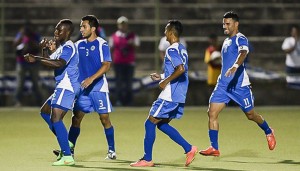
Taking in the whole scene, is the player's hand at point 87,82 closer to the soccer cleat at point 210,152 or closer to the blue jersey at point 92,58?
the blue jersey at point 92,58

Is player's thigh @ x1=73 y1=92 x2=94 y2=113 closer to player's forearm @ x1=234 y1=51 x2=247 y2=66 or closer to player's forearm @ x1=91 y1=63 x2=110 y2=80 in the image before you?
player's forearm @ x1=91 y1=63 x2=110 y2=80

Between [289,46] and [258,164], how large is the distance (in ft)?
32.2

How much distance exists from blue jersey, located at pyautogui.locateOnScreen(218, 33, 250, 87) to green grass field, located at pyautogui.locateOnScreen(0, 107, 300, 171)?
101 cm

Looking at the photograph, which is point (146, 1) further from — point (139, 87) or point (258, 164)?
point (258, 164)

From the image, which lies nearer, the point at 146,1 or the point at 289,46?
the point at 289,46

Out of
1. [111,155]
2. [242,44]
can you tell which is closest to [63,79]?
[111,155]

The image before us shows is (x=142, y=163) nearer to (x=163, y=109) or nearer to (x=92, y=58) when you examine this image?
(x=163, y=109)

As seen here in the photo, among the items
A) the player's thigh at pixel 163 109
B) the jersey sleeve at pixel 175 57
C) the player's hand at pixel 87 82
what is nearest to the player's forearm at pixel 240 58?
the jersey sleeve at pixel 175 57

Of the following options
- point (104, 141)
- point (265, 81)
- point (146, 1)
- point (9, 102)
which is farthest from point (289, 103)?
point (104, 141)

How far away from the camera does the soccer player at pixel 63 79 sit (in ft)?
35.5

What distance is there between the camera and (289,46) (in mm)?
20469

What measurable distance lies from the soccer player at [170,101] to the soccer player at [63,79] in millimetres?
922

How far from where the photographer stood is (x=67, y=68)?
11.0 m

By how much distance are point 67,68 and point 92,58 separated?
0.54 m
